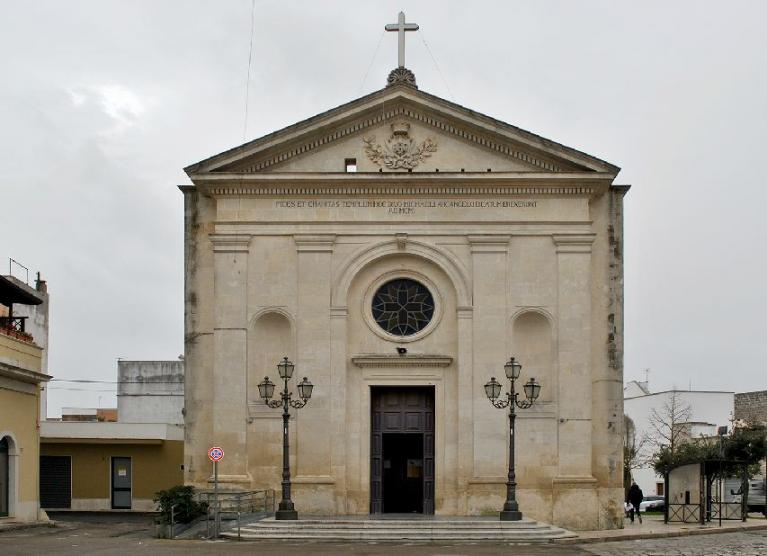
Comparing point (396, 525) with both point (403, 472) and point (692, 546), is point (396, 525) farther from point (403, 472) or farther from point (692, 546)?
point (692, 546)

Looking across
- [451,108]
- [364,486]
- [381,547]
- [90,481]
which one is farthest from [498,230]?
[90,481]

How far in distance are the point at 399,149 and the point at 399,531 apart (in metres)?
11.6

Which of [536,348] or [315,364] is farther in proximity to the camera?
[536,348]

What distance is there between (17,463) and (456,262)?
14413 millimetres

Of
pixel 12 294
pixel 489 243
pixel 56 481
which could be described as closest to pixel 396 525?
pixel 489 243

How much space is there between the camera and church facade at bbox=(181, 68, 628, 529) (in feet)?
118

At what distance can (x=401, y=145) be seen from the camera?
37.0 m

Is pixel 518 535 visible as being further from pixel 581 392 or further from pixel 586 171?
pixel 586 171

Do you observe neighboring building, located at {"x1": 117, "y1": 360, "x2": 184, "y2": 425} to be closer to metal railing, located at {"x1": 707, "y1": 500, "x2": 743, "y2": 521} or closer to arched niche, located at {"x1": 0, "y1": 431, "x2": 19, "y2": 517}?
arched niche, located at {"x1": 0, "y1": 431, "x2": 19, "y2": 517}

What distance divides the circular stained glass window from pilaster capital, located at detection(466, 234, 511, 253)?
2001mm

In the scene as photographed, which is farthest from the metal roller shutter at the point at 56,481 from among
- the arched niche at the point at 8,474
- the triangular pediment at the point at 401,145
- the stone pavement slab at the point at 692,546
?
the stone pavement slab at the point at 692,546

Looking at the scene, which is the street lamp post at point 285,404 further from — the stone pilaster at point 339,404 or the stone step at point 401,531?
the stone pilaster at point 339,404

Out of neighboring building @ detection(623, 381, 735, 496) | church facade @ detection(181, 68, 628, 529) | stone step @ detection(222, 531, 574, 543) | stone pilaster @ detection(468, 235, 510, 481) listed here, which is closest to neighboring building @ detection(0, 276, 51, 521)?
church facade @ detection(181, 68, 628, 529)

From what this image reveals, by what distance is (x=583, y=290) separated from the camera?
1431 inches
